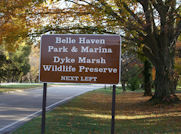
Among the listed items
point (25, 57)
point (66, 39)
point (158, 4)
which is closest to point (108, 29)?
point (158, 4)

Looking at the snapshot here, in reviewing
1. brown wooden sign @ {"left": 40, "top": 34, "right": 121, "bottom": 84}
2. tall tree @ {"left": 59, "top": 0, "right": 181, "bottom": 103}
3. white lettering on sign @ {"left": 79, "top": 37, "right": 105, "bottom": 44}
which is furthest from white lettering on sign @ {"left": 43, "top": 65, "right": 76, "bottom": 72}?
tall tree @ {"left": 59, "top": 0, "right": 181, "bottom": 103}

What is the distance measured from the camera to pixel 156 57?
1616 cm

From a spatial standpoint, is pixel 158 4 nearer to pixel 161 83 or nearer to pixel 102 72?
pixel 161 83

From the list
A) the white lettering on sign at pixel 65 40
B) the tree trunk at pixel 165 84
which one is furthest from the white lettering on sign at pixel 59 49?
the tree trunk at pixel 165 84

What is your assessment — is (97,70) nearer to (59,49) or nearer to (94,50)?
(94,50)

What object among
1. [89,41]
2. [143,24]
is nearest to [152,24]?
[143,24]

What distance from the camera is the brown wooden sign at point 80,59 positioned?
631 cm

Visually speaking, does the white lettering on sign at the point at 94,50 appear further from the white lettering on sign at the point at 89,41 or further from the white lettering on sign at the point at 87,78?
the white lettering on sign at the point at 87,78

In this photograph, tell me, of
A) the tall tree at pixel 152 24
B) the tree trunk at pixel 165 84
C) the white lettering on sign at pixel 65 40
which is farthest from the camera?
the tree trunk at pixel 165 84

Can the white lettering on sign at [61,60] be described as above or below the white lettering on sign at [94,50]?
below

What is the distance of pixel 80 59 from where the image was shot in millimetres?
6438

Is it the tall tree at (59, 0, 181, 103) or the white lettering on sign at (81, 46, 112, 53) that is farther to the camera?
the tall tree at (59, 0, 181, 103)

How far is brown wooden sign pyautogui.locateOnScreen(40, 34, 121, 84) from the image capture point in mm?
6312

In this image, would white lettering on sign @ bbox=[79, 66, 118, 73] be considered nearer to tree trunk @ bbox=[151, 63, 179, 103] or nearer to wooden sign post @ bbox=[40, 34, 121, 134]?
wooden sign post @ bbox=[40, 34, 121, 134]
